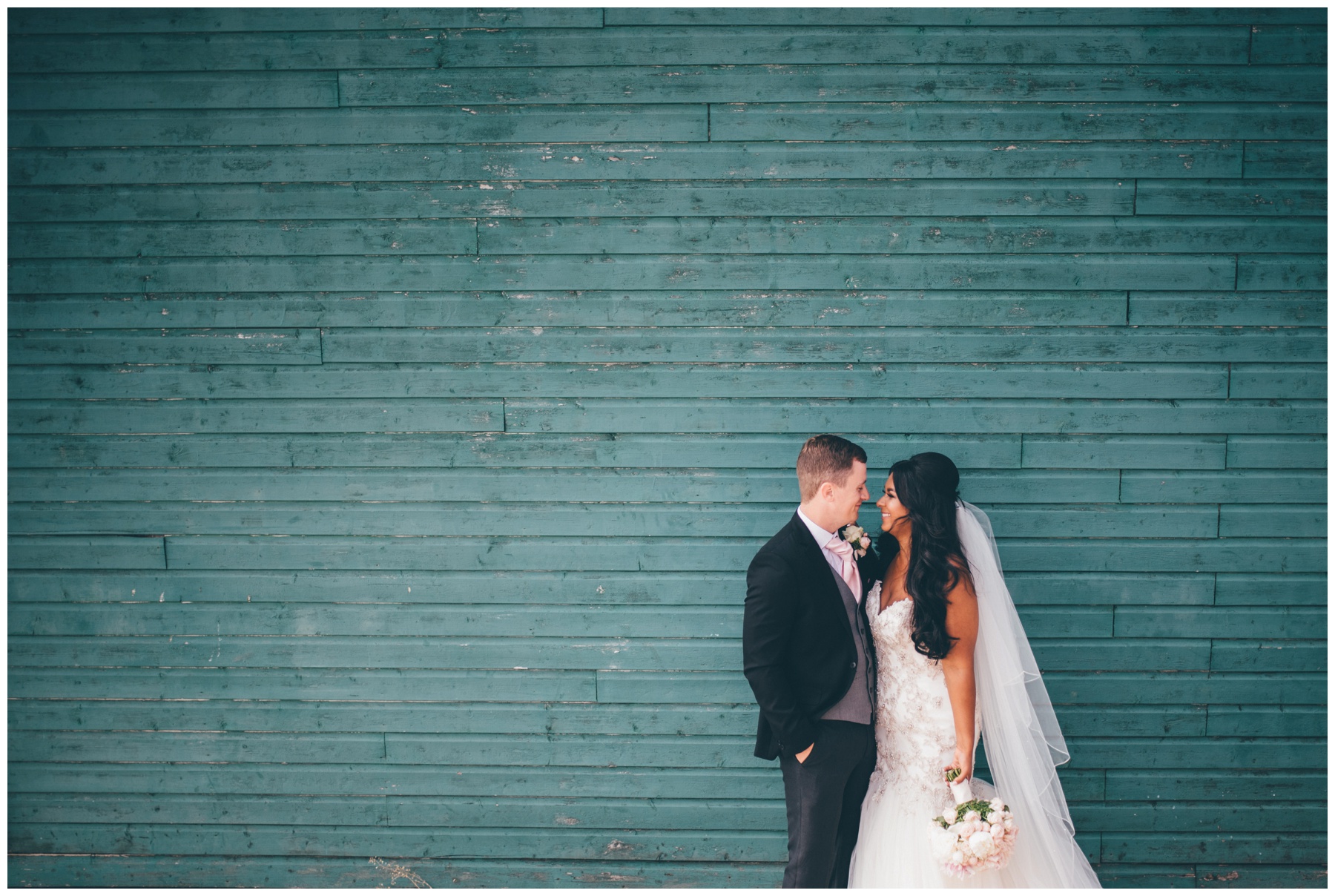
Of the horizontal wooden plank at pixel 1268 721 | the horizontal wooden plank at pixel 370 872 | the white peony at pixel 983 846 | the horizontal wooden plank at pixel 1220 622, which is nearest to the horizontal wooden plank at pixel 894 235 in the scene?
the horizontal wooden plank at pixel 1220 622

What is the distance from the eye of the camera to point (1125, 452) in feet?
11.6

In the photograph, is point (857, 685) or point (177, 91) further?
point (177, 91)

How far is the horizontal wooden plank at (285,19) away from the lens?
11.5 ft

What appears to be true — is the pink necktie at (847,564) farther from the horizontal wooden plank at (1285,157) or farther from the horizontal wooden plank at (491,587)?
the horizontal wooden plank at (1285,157)

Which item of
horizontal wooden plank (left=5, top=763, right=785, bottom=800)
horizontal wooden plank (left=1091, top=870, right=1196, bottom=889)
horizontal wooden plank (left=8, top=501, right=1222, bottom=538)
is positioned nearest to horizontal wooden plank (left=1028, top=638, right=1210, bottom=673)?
horizontal wooden plank (left=8, top=501, right=1222, bottom=538)

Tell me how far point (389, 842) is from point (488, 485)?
177cm

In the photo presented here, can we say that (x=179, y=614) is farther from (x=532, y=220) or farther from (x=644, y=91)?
(x=644, y=91)

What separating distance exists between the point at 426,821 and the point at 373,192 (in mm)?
2936

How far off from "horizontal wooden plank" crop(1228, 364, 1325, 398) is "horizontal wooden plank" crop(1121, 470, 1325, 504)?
37 cm

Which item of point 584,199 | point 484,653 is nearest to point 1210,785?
point 484,653

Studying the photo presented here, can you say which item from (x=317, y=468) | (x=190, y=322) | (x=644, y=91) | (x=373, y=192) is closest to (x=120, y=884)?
(x=317, y=468)

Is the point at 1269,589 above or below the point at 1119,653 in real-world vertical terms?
above

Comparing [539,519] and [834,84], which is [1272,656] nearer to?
[834,84]

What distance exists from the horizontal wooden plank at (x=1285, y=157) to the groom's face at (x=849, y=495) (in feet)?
7.47
